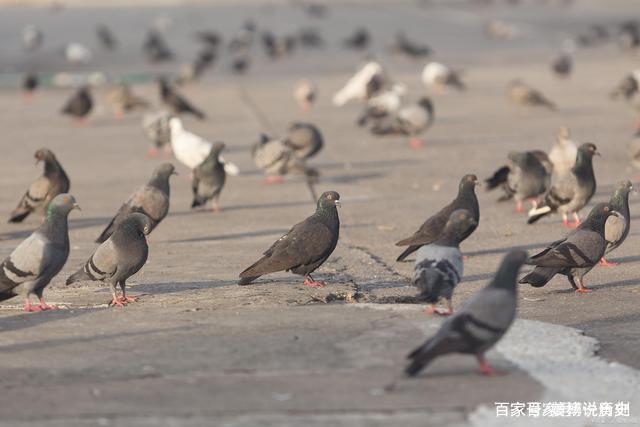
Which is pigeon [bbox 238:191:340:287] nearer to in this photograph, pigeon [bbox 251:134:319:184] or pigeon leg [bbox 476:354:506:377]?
pigeon leg [bbox 476:354:506:377]

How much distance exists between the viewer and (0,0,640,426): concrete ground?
676cm

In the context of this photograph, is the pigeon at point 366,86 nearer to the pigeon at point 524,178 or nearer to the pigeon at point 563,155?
the pigeon at point 563,155

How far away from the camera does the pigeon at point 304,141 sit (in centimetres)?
1807

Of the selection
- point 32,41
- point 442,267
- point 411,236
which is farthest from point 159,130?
point 32,41

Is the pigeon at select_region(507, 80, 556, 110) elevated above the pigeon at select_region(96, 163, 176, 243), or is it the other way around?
the pigeon at select_region(96, 163, 176, 243)

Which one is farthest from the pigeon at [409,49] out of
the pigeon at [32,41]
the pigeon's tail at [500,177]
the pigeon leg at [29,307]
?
the pigeon leg at [29,307]

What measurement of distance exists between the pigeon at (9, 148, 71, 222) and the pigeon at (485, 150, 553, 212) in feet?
14.6

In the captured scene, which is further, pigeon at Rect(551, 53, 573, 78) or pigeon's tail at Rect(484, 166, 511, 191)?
pigeon at Rect(551, 53, 573, 78)

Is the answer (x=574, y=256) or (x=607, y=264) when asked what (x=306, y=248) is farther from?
(x=607, y=264)

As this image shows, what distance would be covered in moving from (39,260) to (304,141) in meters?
9.40

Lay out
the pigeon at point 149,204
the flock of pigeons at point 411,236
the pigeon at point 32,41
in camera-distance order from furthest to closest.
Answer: the pigeon at point 32,41 < the pigeon at point 149,204 < the flock of pigeons at point 411,236

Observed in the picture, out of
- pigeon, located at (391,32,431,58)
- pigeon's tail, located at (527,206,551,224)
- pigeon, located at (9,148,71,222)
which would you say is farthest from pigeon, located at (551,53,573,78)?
pigeon, located at (9,148,71,222)

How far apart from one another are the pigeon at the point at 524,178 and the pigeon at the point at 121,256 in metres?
5.37

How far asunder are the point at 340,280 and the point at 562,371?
330 cm
